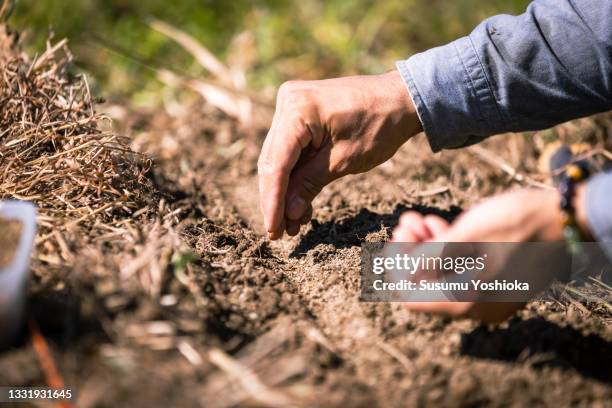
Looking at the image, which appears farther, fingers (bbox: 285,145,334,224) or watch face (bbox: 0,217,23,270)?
fingers (bbox: 285,145,334,224)

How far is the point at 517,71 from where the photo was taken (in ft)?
6.31

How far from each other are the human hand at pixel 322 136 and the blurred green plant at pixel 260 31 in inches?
64.0

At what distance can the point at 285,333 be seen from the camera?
1.44 m

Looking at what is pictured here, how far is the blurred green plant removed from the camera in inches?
142

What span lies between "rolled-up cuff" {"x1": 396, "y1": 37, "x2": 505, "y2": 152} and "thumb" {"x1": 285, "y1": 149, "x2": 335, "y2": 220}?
0.35m

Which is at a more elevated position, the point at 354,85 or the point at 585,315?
the point at 354,85

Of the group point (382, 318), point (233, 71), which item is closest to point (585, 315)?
point (382, 318)

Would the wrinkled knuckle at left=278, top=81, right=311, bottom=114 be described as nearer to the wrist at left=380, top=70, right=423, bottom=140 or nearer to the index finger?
the index finger

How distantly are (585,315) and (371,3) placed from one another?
10.2 ft

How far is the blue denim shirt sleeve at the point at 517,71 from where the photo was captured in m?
1.89

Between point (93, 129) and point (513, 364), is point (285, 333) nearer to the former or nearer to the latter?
point (513, 364)

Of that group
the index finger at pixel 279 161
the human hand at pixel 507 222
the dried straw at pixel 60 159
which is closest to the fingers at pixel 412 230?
the human hand at pixel 507 222

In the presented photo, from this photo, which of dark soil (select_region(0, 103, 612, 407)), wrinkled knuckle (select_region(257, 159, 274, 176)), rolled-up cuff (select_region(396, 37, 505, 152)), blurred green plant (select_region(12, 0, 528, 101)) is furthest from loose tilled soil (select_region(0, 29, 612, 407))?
blurred green plant (select_region(12, 0, 528, 101))

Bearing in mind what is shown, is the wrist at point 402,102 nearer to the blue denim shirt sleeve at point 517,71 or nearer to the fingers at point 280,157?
the blue denim shirt sleeve at point 517,71
